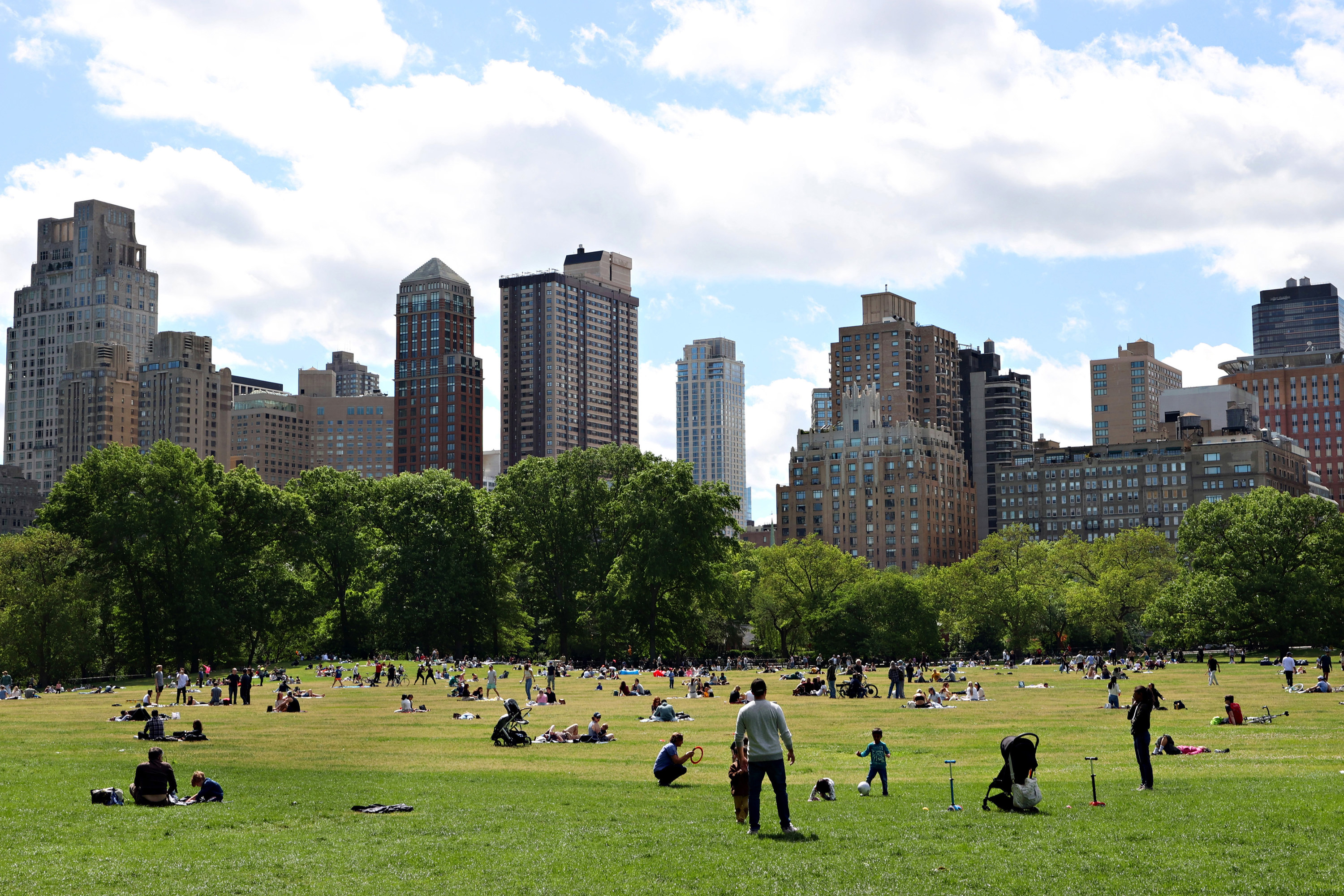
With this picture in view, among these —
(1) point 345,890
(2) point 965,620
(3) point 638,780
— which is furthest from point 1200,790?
(2) point 965,620

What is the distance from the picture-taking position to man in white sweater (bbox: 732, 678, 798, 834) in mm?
17562

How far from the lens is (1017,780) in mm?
19422

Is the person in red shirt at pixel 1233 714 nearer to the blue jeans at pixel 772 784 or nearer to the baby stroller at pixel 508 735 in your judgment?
the baby stroller at pixel 508 735

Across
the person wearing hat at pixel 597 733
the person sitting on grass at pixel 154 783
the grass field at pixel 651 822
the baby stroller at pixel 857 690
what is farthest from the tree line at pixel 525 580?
the person sitting on grass at pixel 154 783

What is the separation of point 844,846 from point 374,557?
294 ft

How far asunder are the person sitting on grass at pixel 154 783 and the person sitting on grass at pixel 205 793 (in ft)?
1.21

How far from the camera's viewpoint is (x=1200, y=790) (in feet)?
69.3

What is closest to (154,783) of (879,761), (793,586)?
(879,761)

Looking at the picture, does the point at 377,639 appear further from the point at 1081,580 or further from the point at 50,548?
the point at 1081,580

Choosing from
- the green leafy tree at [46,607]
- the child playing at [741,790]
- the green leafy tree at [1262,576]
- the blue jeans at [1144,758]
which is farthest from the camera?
the green leafy tree at [1262,576]

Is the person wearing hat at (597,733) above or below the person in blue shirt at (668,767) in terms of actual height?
below

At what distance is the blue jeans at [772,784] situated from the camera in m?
17.5

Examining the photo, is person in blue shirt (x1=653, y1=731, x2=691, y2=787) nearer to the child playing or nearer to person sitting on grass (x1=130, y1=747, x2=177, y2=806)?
the child playing

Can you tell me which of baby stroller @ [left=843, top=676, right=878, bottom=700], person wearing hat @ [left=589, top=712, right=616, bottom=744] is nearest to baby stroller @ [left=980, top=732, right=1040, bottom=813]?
person wearing hat @ [left=589, top=712, right=616, bottom=744]
